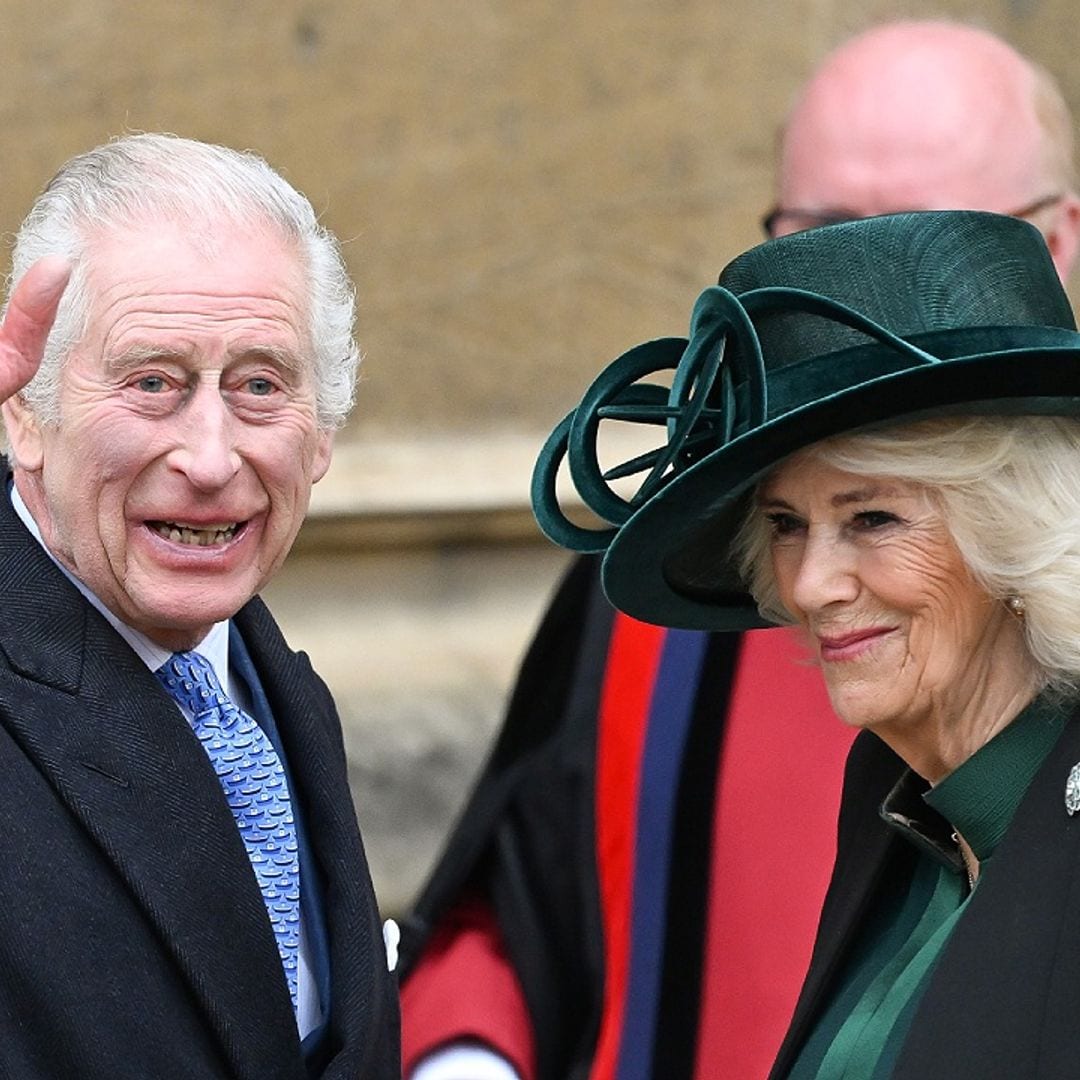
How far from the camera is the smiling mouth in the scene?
8.35 ft

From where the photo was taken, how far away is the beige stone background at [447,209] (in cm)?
546

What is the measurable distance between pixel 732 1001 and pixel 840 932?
940 mm

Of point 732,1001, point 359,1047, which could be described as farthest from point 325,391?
point 732,1001

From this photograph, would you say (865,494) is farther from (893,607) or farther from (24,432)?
(24,432)

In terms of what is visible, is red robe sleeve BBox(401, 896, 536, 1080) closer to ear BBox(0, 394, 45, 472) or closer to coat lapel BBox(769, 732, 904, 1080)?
coat lapel BBox(769, 732, 904, 1080)

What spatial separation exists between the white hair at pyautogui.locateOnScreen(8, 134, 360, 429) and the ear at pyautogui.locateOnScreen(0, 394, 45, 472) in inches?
0.7

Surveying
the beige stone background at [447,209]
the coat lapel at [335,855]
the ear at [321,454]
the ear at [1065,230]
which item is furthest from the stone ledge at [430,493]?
the ear at [321,454]

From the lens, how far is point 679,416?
102 inches

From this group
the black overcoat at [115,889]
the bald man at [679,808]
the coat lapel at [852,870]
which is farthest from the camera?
the bald man at [679,808]

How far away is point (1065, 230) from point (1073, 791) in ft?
6.83

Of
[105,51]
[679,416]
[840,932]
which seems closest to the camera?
[679,416]

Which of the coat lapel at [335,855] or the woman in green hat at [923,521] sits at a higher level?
the woman in green hat at [923,521]

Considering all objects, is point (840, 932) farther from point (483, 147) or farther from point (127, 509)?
point (483, 147)

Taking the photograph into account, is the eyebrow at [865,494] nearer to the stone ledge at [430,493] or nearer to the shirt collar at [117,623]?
the shirt collar at [117,623]
